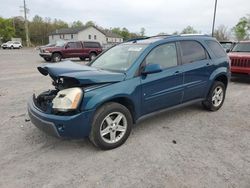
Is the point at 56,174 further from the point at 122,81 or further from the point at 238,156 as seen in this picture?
the point at 238,156

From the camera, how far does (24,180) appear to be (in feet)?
9.61

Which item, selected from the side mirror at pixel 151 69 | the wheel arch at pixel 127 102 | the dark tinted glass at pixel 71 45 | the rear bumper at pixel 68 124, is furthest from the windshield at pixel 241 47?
the dark tinted glass at pixel 71 45

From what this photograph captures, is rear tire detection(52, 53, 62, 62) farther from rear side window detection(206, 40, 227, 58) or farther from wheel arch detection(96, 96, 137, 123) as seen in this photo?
wheel arch detection(96, 96, 137, 123)

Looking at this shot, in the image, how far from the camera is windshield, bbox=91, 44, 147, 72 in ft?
13.4

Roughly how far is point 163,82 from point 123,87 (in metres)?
0.89

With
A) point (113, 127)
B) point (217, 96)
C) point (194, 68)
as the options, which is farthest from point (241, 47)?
point (113, 127)

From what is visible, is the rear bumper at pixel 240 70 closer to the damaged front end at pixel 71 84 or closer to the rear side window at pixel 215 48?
the rear side window at pixel 215 48

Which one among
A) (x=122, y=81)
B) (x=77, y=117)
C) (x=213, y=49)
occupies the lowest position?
(x=77, y=117)

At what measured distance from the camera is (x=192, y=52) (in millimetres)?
4879

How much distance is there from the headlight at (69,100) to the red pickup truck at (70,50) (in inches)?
630

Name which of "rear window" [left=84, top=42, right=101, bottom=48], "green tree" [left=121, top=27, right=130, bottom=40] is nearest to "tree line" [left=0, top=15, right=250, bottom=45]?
"green tree" [left=121, top=27, right=130, bottom=40]

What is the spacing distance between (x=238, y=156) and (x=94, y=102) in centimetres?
222

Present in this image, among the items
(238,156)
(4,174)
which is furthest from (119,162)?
(238,156)

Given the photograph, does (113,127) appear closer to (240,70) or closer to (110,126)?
(110,126)
